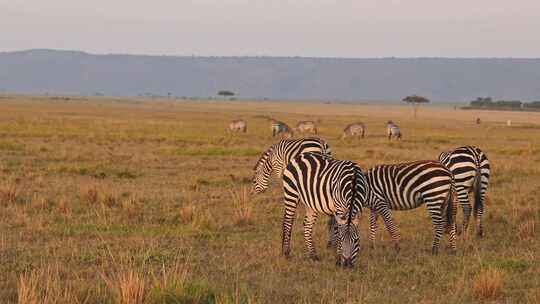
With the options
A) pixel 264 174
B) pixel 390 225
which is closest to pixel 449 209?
pixel 390 225

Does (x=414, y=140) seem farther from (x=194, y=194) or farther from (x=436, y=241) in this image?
(x=436, y=241)

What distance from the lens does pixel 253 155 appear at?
2758 cm

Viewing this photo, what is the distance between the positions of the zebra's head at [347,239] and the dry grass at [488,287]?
1728mm

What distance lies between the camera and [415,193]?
Answer: 1046cm

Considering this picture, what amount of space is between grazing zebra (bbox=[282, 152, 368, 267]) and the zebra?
0.69 meters

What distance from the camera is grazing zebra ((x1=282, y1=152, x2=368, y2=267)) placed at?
9141mm

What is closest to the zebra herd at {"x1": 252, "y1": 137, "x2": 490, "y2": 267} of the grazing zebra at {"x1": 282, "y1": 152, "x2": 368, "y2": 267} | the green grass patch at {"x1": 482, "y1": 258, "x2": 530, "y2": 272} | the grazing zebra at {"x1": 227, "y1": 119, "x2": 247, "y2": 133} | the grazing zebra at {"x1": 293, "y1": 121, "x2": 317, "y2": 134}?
the grazing zebra at {"x1": 282, "y1": 152, "x2": 368, "y2": 267}

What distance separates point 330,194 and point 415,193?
1.70 m

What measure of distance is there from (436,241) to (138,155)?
57.7 feet

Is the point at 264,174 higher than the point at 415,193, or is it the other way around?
the point at 415,193

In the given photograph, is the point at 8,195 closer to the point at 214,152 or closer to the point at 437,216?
the point at 437,216

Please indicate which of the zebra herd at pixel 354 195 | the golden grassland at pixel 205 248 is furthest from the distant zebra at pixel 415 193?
the golden grassland at pixel 205 248

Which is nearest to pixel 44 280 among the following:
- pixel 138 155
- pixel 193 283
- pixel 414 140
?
Result: pixel 193 283

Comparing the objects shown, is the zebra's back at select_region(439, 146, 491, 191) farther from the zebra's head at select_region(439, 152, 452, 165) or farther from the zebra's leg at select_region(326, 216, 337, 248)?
the zebra's leg at select_region(326, 216, 337, 248)
